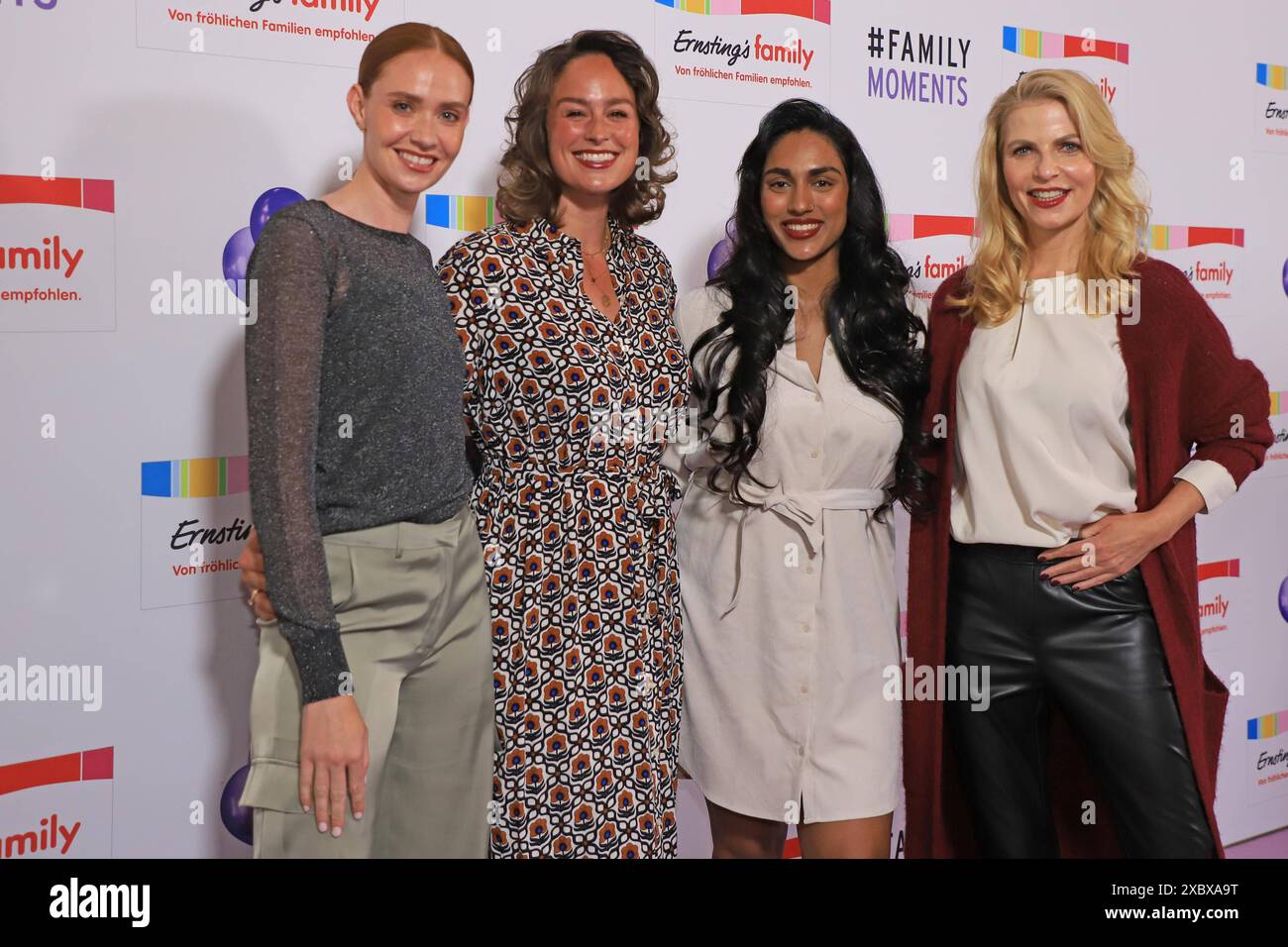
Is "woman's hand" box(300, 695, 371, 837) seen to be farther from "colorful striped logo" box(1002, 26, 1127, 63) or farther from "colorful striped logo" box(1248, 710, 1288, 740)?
"colorful striped logo" box(1248, 710, 1288, 740)

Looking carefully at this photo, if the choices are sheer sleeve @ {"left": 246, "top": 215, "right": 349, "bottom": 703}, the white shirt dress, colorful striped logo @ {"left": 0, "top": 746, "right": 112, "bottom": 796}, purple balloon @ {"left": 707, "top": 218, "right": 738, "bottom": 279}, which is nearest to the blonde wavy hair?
the white shirt dress

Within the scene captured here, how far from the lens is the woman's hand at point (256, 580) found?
1.81 metres

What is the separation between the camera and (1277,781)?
14.3 ft

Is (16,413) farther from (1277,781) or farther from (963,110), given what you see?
(1277,781)

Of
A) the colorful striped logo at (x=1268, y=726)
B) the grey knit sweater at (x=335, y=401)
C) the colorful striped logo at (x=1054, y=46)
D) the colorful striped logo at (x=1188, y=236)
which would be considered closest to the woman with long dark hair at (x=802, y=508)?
the grey knit sweater at (x=335, y=401)

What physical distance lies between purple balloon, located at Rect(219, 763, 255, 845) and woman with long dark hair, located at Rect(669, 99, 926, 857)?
108 centimetres

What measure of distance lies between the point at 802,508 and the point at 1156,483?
2.32ft

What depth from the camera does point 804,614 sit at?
235cm

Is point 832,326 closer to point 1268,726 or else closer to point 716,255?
point 716,255

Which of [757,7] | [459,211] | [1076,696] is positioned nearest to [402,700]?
[1076,696]

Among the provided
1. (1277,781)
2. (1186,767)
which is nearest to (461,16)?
(1186,767)

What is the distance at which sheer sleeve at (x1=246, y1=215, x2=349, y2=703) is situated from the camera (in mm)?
1652

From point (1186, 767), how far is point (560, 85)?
1.86m
